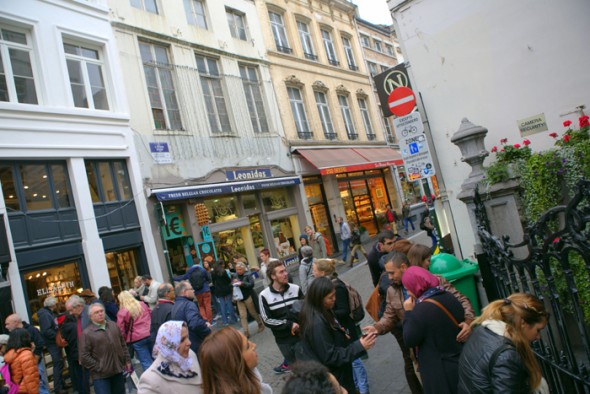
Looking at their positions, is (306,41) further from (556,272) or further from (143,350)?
(556,272)

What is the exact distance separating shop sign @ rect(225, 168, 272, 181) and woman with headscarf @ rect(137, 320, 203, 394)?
1220cm

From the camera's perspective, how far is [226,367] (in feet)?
8.34

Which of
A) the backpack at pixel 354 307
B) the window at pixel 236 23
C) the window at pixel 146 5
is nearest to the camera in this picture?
the backpack at pixel 354 307

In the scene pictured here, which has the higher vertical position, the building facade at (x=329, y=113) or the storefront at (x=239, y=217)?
the building facade at (x=329, y=113)

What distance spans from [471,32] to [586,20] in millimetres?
1564

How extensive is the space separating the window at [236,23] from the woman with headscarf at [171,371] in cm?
1612

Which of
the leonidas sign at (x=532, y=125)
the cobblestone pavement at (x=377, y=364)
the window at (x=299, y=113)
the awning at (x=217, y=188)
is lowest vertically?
the cobblestone pavement at (x=377, y=364)

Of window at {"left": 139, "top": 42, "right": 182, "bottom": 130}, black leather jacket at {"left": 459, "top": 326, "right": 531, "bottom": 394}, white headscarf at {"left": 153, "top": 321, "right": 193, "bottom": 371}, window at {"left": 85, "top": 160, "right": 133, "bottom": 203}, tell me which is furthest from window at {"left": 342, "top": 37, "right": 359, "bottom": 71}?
black leather jacket at {"left": 459, "top": 326, "right": 531, "bottom": 394}

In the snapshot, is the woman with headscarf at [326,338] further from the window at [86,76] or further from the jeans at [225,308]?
the window at [86,76]

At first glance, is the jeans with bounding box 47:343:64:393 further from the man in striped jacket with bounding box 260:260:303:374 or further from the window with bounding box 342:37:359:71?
the window with bounding box 342:37:359:71

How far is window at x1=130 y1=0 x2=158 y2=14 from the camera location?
13.9 meters

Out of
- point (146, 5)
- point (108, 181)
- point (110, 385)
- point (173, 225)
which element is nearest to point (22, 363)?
point (110, 385)

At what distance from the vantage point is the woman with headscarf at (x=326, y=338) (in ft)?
11.3

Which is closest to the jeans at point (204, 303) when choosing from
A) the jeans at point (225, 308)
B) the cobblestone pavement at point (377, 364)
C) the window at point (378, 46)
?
the jeans at point (225, 308)
